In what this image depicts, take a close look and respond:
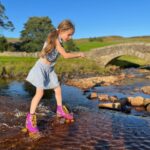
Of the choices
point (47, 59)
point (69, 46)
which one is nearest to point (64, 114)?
point (47, 59)

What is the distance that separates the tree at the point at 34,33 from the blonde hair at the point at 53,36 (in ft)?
186

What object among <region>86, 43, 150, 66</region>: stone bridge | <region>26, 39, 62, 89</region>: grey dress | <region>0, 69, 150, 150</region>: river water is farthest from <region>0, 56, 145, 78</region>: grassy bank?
<region>26, 39, 62, 89</region>: grey dress

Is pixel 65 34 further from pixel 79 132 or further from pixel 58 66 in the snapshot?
pixel 58 66

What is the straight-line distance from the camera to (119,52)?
47375 millimetres

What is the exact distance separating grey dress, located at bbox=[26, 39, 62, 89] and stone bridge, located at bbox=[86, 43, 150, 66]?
37.2 m

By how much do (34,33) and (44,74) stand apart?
59.4m

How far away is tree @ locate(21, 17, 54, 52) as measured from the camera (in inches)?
2613

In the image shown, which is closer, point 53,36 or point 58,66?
point 53,36

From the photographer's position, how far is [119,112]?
1295 centimetres

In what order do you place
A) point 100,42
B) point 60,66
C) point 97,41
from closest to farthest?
point 60,66, point 100,42, point 97,41

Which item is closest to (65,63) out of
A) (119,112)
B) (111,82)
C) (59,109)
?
(111,82)

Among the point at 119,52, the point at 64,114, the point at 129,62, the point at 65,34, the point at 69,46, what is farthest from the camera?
the point at 69,46

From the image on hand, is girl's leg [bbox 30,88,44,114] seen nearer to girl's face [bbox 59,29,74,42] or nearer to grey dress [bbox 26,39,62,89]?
grey dress [bbox 26,39,62,89]

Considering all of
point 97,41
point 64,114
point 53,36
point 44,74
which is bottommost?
point 64,114
